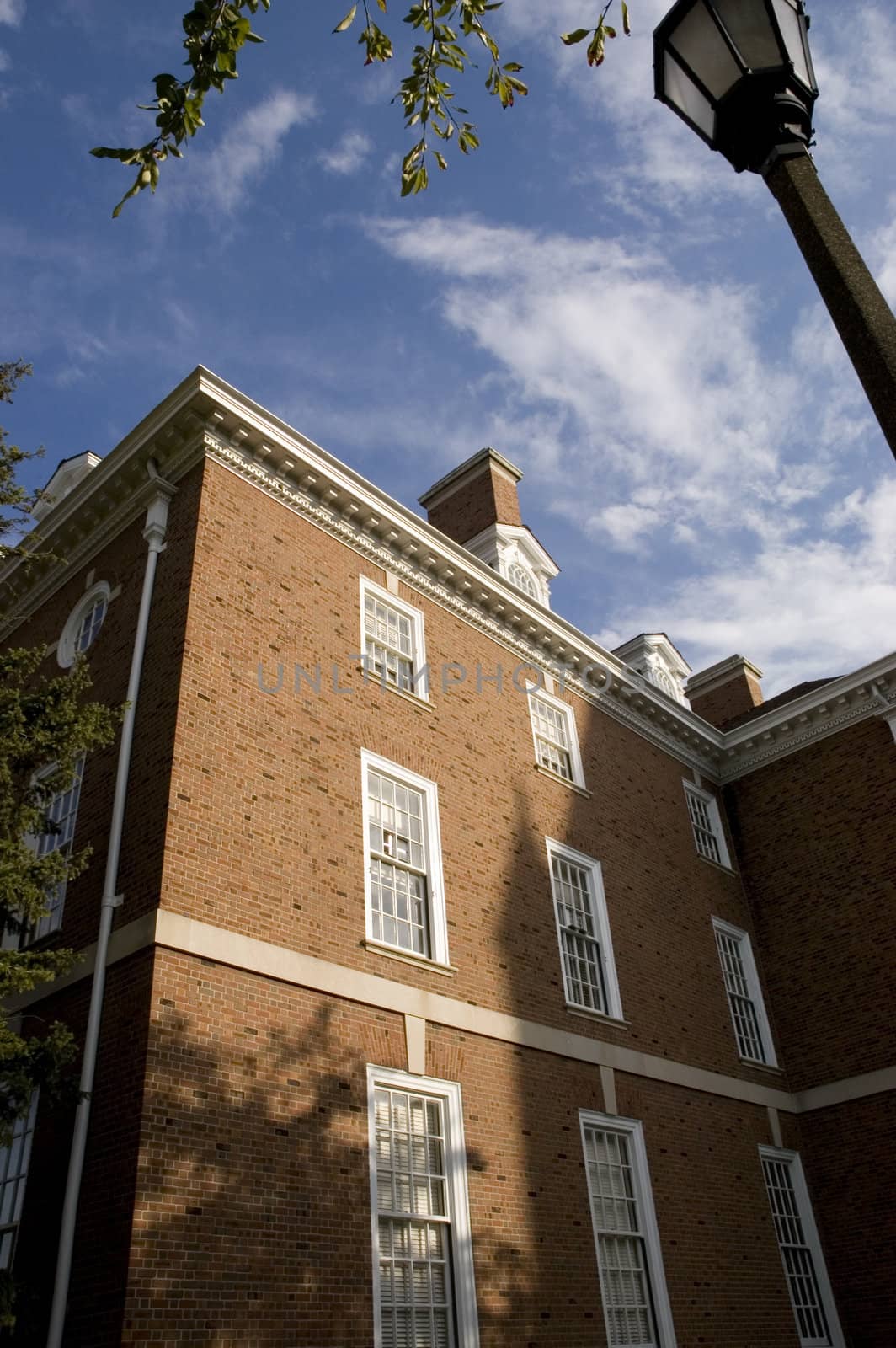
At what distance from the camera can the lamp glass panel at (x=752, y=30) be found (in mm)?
3938

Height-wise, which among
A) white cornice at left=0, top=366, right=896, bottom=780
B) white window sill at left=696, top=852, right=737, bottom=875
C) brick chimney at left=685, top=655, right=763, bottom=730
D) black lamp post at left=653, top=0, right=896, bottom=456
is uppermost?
brick chimney at left=685, top=655, right=763, bottom=730

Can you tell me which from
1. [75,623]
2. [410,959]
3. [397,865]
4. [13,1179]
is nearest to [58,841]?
[75,623]

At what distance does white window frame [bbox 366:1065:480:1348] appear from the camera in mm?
10242

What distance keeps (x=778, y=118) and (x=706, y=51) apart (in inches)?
14.7

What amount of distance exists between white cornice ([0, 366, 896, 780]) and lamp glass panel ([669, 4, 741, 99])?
9813mm

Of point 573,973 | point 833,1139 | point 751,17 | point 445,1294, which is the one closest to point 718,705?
point 833,1139

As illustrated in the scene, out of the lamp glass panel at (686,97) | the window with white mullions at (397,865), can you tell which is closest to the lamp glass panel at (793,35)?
the lamp glass panel at (686,97)

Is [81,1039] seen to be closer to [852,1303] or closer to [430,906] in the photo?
[430,906]

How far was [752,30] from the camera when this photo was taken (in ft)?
13.0

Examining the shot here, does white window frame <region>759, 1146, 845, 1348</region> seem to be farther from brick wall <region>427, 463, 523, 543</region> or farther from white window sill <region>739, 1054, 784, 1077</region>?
brick wall <region>427, 463, 523, 543</region>

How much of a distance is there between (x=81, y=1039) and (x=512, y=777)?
7.25 metres

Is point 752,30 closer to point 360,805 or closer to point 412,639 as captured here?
point 360,805

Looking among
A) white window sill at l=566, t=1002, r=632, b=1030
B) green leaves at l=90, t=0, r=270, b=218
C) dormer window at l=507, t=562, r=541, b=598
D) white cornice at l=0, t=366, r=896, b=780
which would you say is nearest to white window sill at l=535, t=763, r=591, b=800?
white cornice at l=0, t=366, r=896, b=780

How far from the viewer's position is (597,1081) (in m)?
13.8
